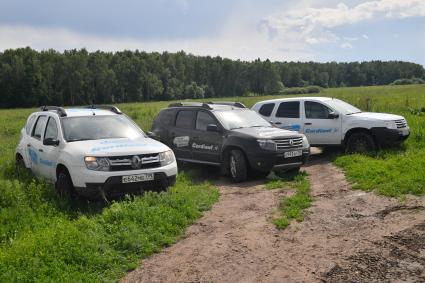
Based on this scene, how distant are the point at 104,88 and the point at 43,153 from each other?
285 ft

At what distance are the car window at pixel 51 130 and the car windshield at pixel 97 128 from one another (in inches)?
9.1

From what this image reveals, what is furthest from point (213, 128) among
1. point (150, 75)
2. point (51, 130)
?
point (150, 75)

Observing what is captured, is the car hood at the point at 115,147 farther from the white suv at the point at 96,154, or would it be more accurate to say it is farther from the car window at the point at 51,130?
the car window at the point at 51,130

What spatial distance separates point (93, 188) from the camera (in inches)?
293

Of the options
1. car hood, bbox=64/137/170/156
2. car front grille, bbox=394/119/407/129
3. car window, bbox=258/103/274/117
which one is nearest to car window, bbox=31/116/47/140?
car hood, bbox=64/137/170/156

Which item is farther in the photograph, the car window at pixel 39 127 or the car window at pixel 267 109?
the car window at pixel 267 109

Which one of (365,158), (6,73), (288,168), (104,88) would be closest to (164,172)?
(288,168)

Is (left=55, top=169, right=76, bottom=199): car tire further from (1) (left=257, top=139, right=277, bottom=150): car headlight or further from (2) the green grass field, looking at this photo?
(1) (left=257, top=139, right=277, bottom=150): car headlight

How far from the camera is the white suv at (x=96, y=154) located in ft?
24.7

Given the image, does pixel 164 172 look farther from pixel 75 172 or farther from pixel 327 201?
pixel 327 201

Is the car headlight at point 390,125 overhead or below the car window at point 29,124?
below

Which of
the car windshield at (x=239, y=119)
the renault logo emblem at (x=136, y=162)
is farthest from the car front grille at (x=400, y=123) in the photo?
the renault logo emblem at (x=136, y=162)

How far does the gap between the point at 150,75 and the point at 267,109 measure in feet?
292

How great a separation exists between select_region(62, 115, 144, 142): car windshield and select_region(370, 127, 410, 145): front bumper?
261 inches
